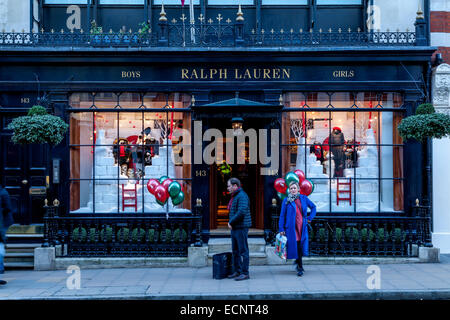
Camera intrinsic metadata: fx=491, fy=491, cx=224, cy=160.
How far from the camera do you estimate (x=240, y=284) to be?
30.2ft

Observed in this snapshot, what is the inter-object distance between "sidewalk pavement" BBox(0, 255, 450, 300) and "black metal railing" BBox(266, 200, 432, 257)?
0.53 meters

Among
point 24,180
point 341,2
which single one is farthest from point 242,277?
point 341,2

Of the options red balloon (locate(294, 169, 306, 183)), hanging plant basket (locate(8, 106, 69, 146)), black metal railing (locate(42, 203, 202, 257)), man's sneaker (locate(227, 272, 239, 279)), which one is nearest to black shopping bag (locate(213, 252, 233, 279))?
man's sneaker (locate(227, 272, 239, 279))

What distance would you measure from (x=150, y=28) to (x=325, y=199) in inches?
243

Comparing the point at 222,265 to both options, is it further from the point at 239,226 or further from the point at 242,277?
the point at 239,226

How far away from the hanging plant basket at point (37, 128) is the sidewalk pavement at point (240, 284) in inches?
114

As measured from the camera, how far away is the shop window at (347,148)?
12070 millimetres

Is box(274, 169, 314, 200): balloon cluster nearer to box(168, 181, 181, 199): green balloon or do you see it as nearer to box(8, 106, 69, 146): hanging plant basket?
box(168, 181, 181, 199): green balloon

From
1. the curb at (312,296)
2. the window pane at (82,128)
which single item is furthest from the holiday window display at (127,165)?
the curb at (312,296)

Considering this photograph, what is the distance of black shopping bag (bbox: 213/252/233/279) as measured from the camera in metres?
9.58

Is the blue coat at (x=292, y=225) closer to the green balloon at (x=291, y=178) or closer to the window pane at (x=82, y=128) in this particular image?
the green balloon at (x=291, y=178)

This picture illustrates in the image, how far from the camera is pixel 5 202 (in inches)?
372

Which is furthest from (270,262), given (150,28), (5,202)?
(150,28)

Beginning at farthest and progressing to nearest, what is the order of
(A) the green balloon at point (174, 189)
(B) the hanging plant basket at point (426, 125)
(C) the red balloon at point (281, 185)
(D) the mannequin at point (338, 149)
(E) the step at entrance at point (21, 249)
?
(D) the mannequin at point (338, 149), (C) the red balloon at point (281, 185), (E) the step at entrance at point (21, 249), (A) the green balloon at point (174, 189), (B) the hanging plant basket at point (426, 125)
